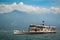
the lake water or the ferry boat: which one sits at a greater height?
the ferry boat

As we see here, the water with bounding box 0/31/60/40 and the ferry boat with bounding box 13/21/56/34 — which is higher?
the ferry boat with bounding box 13/21/56/34

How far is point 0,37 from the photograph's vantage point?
90.8 inches

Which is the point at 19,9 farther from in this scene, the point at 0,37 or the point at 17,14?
the point at 0,37

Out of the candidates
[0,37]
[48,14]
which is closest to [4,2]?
[0,37]

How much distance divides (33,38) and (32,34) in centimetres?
7

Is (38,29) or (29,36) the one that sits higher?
(38,29)

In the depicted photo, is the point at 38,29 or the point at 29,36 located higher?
the point at 38,29

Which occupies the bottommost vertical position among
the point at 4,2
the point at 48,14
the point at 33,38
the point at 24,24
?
the point at 33,38

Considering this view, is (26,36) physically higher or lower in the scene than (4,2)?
lower

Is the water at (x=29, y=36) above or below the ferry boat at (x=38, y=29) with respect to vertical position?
below

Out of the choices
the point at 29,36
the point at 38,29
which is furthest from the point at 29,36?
the point at 38,29

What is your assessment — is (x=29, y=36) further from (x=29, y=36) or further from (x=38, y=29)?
(x=38, y=29)

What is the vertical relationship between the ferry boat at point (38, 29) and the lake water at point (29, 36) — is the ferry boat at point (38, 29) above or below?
above

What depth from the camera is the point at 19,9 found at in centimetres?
234
